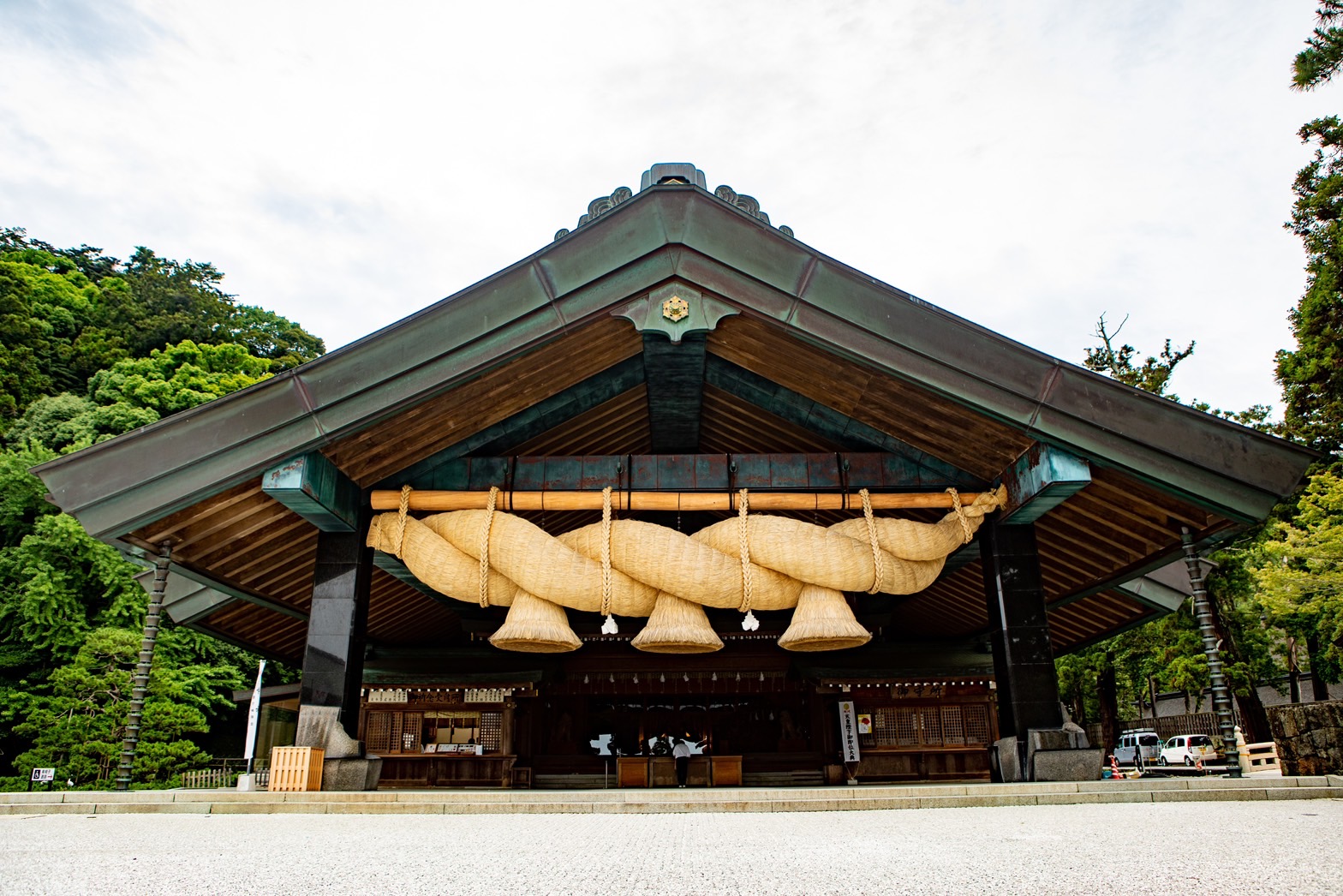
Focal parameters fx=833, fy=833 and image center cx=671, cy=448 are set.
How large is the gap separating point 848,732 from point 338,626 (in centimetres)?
935

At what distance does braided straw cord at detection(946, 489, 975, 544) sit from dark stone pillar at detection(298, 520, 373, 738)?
5.85 meters

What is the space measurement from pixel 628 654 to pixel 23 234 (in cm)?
4930

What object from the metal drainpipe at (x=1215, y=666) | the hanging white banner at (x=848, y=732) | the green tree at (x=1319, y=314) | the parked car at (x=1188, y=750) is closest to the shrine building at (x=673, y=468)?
the metal drainpipe at (x=1215, y=666)

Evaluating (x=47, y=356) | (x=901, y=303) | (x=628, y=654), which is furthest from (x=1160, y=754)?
(x=47, y=356)

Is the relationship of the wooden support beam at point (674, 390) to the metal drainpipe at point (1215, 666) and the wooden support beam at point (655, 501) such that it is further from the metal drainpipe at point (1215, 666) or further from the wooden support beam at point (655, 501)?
the metal drainpipe at point (1215, 666)

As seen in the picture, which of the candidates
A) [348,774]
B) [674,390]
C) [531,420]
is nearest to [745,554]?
[674,390]

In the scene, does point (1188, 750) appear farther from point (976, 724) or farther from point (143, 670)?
point (143, 670)

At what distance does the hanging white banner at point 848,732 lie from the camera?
45.9 ft

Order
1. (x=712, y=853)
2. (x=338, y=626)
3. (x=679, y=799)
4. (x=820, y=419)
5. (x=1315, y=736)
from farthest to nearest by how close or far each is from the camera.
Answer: (x=1315, y=736) < (x=820, y=419) < (x=338, y=626) < (x=679, y=799) < (x=712, y=853)

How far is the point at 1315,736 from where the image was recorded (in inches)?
600

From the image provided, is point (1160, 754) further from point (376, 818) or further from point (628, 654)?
point (376, 818)

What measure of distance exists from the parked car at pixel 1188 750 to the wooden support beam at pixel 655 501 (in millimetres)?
23072

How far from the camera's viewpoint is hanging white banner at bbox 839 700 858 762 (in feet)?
45.9

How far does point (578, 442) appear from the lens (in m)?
9.78
